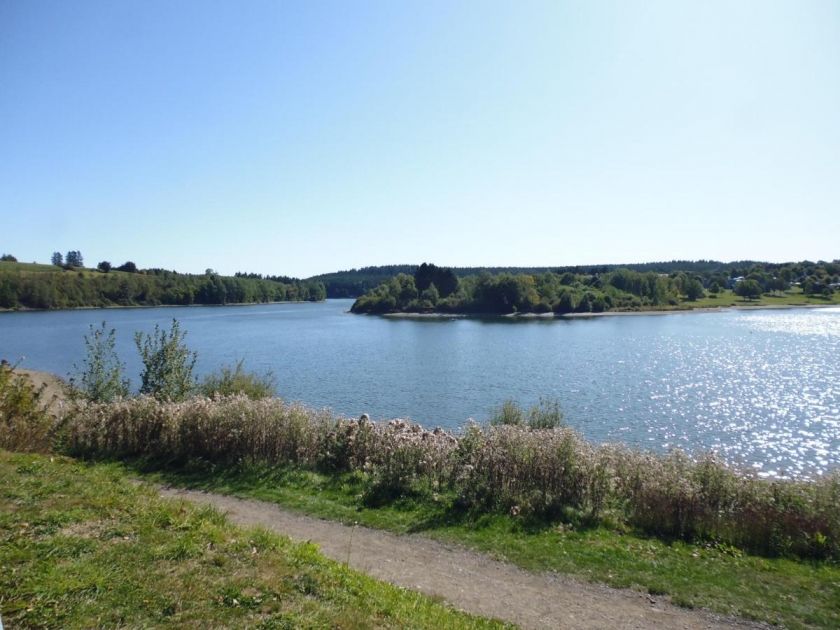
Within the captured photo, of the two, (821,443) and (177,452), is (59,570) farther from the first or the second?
(821,443)

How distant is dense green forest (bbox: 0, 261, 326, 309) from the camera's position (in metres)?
129

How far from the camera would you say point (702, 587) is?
24.8 feet

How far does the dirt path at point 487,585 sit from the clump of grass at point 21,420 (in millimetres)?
6476

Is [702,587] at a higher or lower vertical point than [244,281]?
lower

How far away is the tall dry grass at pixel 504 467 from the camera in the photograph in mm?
9750

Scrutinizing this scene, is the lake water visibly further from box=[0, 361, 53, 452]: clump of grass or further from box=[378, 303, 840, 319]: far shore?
box=[378, 303, 840, 319]: far shore

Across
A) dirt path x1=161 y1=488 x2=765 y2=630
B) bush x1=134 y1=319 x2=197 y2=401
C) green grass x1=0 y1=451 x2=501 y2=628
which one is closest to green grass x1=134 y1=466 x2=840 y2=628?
dirt path x1=161 y1=488 x2=765 y2=630

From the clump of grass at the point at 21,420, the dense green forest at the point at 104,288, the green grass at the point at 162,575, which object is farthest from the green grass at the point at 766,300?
the dense green forest at the point at 104,288

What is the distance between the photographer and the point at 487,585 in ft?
24.5

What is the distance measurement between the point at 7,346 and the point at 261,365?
1567 inches

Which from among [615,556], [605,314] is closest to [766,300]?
[605,314]

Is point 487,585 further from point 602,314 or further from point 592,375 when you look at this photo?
point 602,314

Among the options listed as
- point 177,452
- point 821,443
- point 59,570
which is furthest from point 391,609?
point 821,443

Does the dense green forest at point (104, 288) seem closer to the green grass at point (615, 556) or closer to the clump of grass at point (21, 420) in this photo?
the clump of grass at point (21, 420)
